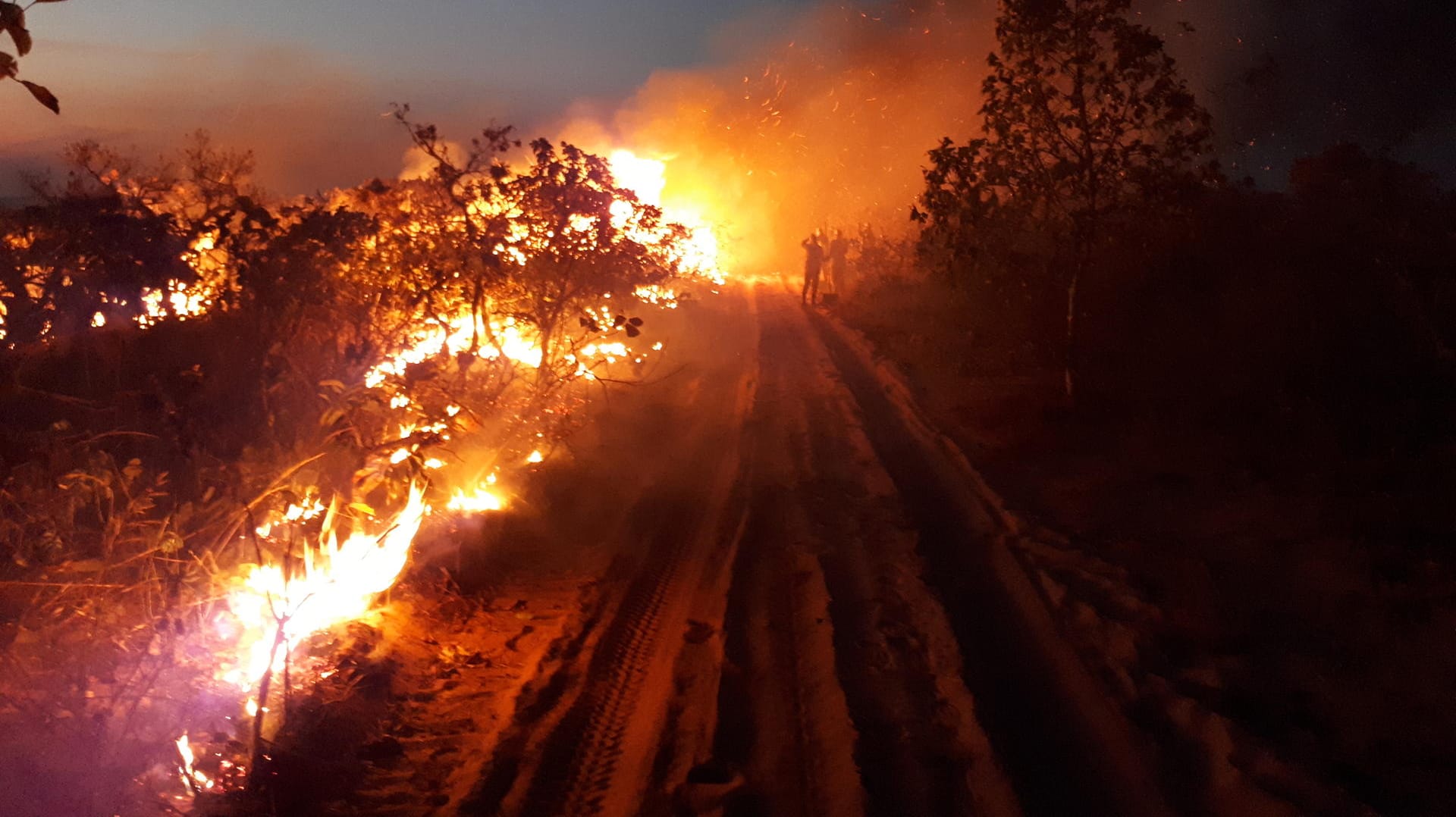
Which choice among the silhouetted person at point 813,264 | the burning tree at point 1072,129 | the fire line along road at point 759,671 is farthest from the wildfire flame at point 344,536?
the silhouetted person at point 813,264

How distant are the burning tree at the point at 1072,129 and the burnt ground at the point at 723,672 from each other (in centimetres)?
363

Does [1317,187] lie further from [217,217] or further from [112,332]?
[112,332]

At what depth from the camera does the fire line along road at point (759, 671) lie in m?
4.80

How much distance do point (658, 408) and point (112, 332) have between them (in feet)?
22.4

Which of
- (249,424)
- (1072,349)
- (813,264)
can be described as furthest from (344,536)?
(813,264)

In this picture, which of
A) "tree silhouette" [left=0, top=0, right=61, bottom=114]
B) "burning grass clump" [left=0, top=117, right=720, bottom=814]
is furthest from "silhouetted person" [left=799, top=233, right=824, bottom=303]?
"tree silhouette" [left=0, top=0, right=61, bottom=114]

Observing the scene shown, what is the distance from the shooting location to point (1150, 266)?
14.7m

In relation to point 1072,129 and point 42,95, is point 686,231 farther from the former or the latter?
point 42,95

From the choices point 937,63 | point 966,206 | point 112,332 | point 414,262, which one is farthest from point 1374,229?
point 937,63

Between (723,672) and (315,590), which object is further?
(723,672)

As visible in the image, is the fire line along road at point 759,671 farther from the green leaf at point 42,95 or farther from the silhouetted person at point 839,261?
the silhouetted person at point 839,261

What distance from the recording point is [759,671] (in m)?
5.99

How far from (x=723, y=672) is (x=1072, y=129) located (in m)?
8.41

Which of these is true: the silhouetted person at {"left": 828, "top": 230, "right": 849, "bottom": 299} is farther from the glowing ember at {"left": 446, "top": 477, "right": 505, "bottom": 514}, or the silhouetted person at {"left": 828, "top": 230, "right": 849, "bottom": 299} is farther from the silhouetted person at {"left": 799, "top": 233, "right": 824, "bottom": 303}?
the glowing ember at {"left": 446, "top": 477, "right": 505, "bottom": 514}
